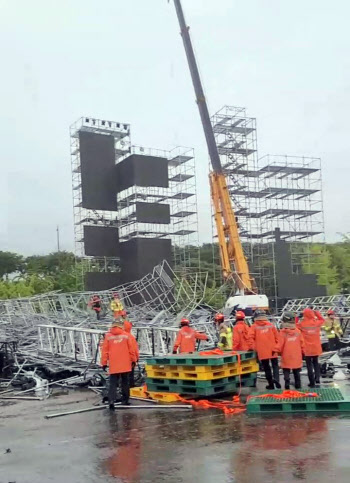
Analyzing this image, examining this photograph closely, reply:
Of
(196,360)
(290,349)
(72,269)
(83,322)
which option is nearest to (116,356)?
(196,360)

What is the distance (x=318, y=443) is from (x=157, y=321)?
1298 centimetres

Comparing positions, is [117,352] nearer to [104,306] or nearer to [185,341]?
[185,341]

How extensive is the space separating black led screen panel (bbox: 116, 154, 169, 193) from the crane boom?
1168cm

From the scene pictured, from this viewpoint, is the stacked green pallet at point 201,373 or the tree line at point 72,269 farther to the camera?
the tree line at point 72,269

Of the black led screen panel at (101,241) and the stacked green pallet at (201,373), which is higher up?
the black led screen panel at (101,241)

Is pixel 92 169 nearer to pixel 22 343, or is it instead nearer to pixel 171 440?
pixel 22 343

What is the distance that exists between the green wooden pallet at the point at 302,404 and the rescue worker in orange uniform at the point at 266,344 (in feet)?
5.66

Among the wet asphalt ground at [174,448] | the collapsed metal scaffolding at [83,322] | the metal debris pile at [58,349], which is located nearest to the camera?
the wet asphalt ground at [174,448]

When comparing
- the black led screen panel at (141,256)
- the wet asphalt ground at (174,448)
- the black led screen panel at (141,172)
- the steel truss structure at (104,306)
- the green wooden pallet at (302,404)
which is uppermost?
the black led screen panel at (141,172)

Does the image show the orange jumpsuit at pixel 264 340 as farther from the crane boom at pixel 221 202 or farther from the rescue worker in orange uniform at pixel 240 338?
the crane boom at pixel 221 202

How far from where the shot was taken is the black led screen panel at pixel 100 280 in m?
35.1

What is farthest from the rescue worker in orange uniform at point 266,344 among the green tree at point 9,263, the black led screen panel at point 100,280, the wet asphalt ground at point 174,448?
the green tree at point 9,263

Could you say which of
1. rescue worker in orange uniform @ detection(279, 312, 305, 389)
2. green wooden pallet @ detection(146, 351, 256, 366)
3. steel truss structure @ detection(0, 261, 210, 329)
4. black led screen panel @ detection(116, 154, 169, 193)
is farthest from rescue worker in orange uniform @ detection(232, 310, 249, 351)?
black led screen panel @ detection(116, 154, 169, 193)

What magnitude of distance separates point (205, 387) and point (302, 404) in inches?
75.2
